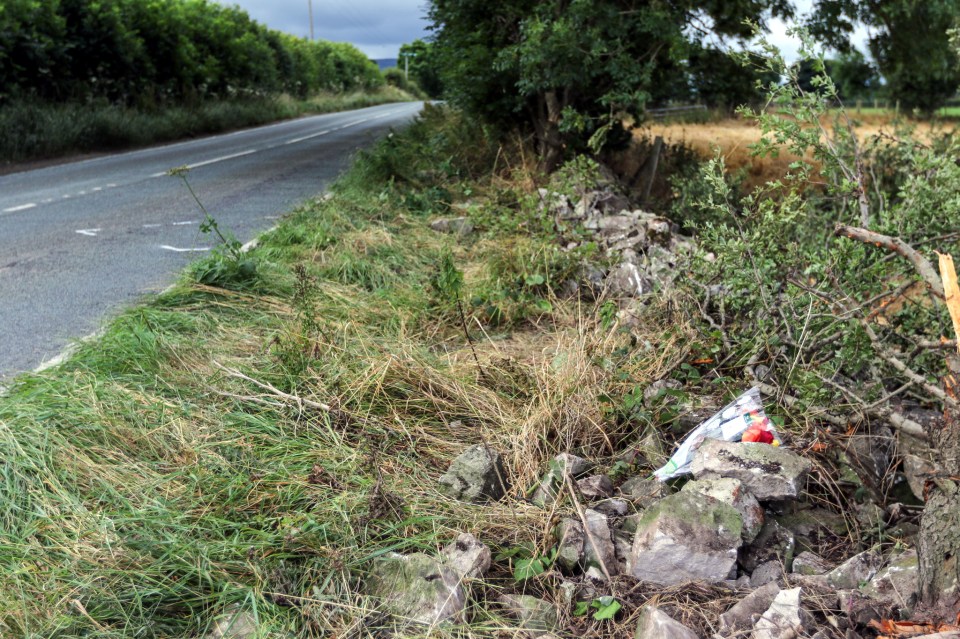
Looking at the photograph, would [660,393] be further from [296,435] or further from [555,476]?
[296,435]

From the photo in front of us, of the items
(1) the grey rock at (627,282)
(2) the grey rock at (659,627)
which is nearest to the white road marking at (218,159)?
(1) the grey rock at (627,282)

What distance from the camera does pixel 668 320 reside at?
175 inches

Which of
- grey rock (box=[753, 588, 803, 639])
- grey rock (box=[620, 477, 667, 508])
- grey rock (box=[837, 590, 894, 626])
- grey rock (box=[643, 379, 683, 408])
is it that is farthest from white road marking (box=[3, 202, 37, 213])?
grey rock (box=[837, 590, 894, 626])

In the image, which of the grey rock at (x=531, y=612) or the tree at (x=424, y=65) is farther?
the tree at (x=424, y=65)

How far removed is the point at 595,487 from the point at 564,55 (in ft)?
21.3

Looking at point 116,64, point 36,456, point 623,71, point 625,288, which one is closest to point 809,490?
point 625,288

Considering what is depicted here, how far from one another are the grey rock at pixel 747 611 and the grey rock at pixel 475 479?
0.98 meters

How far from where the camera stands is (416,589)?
8.03 feet

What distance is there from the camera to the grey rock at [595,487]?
306 centimetres

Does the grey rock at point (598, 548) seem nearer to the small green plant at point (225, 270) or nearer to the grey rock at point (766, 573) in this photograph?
the grey rock at point (766, 573)

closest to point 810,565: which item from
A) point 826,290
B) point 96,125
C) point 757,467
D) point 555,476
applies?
point 757,467

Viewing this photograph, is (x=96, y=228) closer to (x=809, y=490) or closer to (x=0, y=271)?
(x=0, y=271)

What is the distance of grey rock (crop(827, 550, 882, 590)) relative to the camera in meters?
2.51

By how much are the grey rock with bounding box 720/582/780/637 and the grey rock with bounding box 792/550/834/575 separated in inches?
10.1
